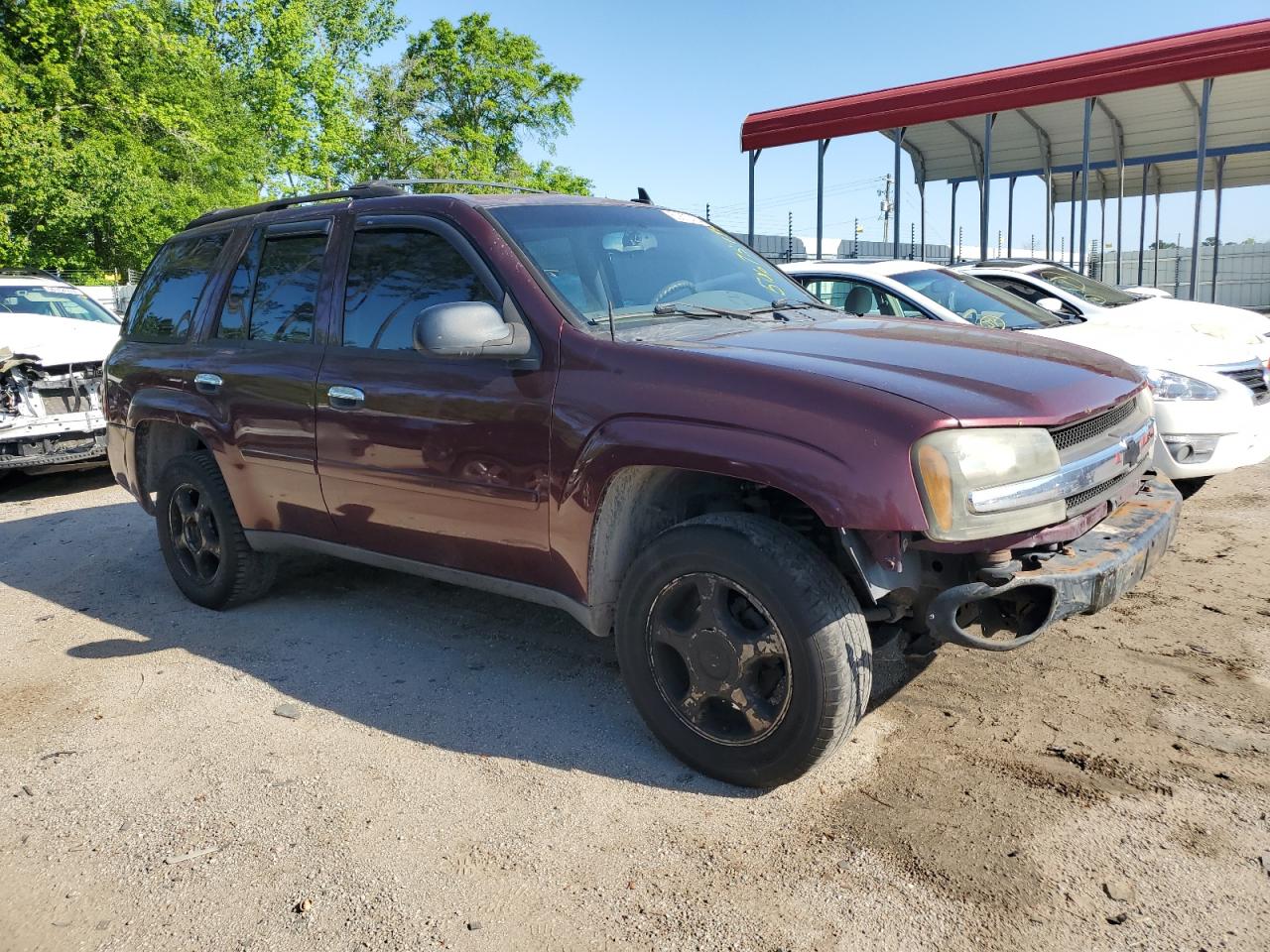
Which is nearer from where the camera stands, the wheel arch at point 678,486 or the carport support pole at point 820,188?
the wheel arch at point 678,486

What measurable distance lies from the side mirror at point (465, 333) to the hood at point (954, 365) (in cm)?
53

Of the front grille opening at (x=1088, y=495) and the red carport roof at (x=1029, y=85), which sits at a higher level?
the red carport roof at (x=1029, y=85)

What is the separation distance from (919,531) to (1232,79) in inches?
539

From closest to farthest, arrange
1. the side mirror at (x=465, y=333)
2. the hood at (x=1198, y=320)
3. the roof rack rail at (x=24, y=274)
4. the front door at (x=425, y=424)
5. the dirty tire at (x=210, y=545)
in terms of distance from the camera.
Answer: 1. the side mirror at (x=465, y=333)
2. the front door at (x=425, y=424)
3. the dirty tire at (x=210, y=545)
4. the hood at (x=1198, y=320)
5. the roof rack rail at (x=24, y=274)

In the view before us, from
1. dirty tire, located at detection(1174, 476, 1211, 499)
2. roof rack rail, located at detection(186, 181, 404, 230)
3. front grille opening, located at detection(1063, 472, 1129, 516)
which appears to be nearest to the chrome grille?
dirty tire, located at detection(1174, 476, 1211, 499)

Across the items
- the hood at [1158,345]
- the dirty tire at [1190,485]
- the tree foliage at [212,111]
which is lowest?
the dirty tire at [1190,485]

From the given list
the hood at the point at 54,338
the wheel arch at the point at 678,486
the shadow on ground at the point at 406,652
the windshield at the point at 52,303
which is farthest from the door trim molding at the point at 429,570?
the windshield at the point at 52,303

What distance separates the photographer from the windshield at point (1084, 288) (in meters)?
9.43

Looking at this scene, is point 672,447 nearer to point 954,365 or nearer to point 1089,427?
point 954,365

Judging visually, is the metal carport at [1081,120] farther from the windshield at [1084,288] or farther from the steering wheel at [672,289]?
the steering wheel at [672,289]

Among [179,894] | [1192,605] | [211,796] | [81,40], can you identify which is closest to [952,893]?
[179,894]

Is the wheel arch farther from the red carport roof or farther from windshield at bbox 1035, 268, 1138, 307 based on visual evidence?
the red carport roof

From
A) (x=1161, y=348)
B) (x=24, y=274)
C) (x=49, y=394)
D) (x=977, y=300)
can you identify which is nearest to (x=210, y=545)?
(x=49, y=394)

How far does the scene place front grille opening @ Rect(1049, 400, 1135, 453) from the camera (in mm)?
2902
